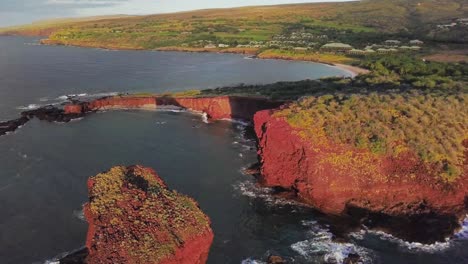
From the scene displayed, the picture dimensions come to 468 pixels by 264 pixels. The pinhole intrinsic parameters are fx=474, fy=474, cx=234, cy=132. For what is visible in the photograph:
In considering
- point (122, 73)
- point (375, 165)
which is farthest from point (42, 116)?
point (375, 165)

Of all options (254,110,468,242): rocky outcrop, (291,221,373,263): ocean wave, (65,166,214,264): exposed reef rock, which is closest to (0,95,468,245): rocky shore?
(254,110,468,242): rocky outcrop

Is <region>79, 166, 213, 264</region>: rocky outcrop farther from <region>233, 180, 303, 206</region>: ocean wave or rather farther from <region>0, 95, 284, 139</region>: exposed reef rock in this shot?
<region>0, 95, 284, 139</region>: exposed reef rock

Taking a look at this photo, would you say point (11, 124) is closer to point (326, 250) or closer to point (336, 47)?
point (326, 250)

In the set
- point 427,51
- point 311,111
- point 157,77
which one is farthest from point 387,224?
point 427,51

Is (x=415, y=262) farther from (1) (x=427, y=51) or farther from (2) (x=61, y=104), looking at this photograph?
(1) (x=427, y=51)

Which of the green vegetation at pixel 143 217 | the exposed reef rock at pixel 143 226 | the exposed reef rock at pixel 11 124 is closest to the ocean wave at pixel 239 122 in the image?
the exposed reef rock at pixel 11 124

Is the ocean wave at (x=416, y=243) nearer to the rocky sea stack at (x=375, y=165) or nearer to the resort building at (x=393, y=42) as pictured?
the rocky sea stack at (x=375, y=165)
